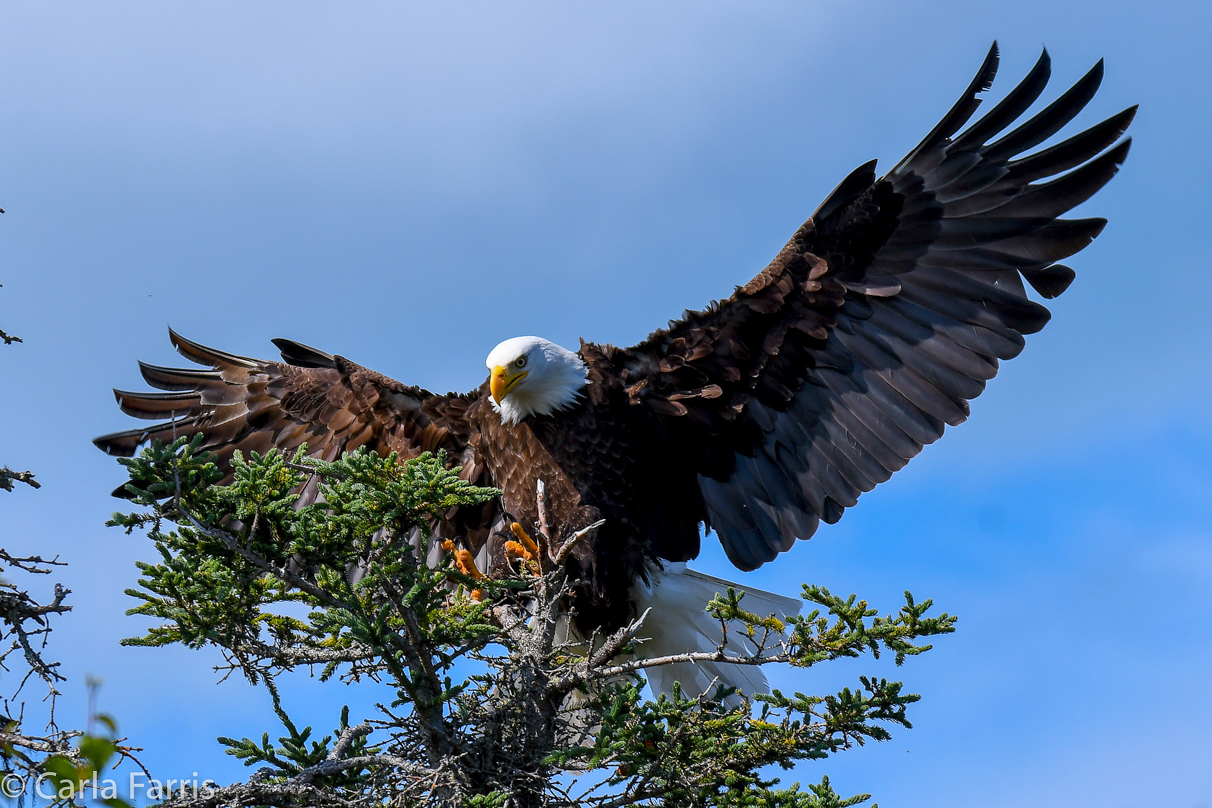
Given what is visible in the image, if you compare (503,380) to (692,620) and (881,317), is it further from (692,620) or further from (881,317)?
(881,317)

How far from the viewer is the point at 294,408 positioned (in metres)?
5.48

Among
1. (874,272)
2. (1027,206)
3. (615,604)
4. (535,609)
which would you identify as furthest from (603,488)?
(1027,206)

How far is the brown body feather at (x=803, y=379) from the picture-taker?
4758 mm

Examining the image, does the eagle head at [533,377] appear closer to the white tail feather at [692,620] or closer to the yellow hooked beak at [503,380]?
the yellow hooked beak at [503,380]

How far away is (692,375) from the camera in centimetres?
493

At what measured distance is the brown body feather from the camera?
4758mm

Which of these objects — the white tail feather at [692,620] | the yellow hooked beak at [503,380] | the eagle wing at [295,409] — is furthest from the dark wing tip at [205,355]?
the white tail feather at [692,620]

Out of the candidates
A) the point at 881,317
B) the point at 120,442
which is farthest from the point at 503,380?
the point at 120,442

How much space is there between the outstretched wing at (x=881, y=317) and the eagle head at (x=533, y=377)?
28 cm

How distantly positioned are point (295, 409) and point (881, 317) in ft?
10.0

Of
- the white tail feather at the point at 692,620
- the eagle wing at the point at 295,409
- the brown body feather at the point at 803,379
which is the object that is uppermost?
the eagle wing at the point at 295,409

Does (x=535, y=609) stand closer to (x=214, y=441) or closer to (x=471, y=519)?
(x=471, y=519)

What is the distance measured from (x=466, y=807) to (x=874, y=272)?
3096 mm

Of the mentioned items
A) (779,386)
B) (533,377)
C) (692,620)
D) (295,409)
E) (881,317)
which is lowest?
(692,620)
